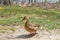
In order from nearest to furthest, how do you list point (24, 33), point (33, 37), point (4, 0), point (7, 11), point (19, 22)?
point (33, 37) < point (24, 33) < point (19, 22) < point (7, 11) < point (4, 0)

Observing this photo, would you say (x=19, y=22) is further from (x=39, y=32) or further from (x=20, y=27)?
(x=39, y=32)

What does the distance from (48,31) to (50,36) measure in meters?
0.88

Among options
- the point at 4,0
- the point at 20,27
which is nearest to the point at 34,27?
the point at 20,27

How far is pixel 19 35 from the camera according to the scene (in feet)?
30.9

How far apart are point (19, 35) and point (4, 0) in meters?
11.8

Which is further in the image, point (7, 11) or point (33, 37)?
point (7, 11)

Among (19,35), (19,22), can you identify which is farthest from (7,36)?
(19,22)

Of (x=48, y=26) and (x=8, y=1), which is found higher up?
(x=48, y=26)

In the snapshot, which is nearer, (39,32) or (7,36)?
(7,36)

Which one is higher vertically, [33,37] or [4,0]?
[33,37]

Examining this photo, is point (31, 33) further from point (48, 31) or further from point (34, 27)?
point (48, 31)

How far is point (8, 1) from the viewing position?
21109 mm

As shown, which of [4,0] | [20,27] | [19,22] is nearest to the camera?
[20,27]

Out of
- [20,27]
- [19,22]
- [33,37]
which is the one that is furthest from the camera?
[19,22]
